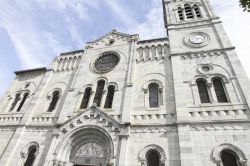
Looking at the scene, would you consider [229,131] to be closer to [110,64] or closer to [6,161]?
[110,64]

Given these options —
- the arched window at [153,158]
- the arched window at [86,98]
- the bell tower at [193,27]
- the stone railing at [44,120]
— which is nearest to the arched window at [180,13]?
the bell tower at [193,27]

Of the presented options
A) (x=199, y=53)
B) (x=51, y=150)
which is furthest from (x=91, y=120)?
(x=199, y=53)

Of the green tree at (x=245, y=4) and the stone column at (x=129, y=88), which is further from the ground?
the stone column at (x=129, y=88)

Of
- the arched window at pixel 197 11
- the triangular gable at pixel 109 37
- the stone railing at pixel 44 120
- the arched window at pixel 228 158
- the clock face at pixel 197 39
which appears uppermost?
the arched window at pixel 197 11

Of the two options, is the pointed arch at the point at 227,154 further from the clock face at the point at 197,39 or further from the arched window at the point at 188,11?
the arched window at the point at 188,11

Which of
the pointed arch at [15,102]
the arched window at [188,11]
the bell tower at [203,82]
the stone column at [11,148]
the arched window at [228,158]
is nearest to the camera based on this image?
the arched window at [228,158]

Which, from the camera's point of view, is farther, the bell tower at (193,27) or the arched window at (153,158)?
the bell tower at (193,27)

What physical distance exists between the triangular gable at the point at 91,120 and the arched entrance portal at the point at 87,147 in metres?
0.42

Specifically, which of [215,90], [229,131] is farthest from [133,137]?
[215,90]

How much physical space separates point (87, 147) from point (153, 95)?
603cm

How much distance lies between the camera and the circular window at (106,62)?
56.7 ft

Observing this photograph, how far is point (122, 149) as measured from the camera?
1138cm

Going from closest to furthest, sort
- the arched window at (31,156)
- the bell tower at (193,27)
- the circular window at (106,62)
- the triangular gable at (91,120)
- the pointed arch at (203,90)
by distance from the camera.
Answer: the pointed arch at (203,90), the triangular gable at (91,120), the arched window at (31,156), the bell tower at (193,27), the circular window at (106,62)

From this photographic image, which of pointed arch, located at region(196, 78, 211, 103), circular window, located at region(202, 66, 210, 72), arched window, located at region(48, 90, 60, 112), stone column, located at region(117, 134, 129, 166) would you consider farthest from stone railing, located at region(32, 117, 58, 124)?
circular window, located at region(202, 66, 210, 72)
